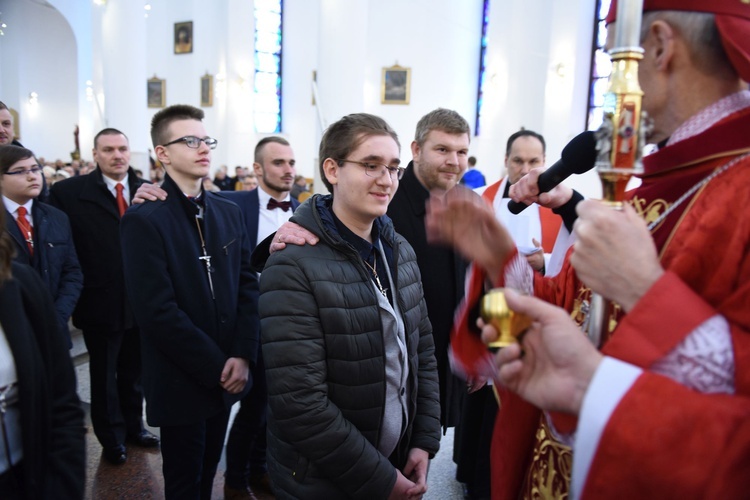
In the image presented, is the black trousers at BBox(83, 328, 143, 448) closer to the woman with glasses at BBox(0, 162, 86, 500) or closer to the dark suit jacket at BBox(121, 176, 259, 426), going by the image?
the dark suit jacket at BBox(121, 176, 259, 426)

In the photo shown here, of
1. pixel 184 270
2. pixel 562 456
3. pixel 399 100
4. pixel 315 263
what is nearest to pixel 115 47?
pixel 399 100

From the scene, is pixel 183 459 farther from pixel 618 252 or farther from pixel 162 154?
pixel 618 252

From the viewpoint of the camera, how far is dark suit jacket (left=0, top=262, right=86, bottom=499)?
140cm

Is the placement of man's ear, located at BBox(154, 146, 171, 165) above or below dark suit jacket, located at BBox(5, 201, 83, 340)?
above

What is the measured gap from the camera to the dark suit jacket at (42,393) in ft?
4.59

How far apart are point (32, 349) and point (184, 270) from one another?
3.59 feet

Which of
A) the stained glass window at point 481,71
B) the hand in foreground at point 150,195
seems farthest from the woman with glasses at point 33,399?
the stained glass window at point 481,71

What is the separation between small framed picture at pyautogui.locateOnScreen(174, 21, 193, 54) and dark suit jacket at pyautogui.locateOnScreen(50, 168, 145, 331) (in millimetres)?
17004

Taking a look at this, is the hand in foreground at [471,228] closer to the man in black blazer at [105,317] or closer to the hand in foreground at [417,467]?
the hand in foreground at [417,467]

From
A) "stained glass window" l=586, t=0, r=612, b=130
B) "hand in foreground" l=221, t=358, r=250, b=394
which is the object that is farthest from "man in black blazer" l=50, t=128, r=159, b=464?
"stained glass window" l=586, t=0, r=612, b=130

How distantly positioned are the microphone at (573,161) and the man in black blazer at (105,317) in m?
3.01

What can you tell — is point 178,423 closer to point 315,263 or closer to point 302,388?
point 302,388

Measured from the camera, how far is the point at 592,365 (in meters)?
0.84

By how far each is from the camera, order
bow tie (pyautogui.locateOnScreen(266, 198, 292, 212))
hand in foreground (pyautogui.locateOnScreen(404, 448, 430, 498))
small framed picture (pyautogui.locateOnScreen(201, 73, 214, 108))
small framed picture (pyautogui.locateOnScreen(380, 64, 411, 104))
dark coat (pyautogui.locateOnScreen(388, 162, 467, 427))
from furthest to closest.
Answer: small framed picture (pyautogui.locateOnScreen(201, 73, 214, 108)) → small framed picture (pyautogui.locateOnScreen(380, 64, 411, 104)) → bow tie (pyautogui.locateOnScreen(266, 198, 292, 212)) → dark coat (pyautogui.locateOnScreen(388, 162, 467, 427)) → hand in foreground (pyautogui.locateOnScreen(404, 448, 430, 498))
